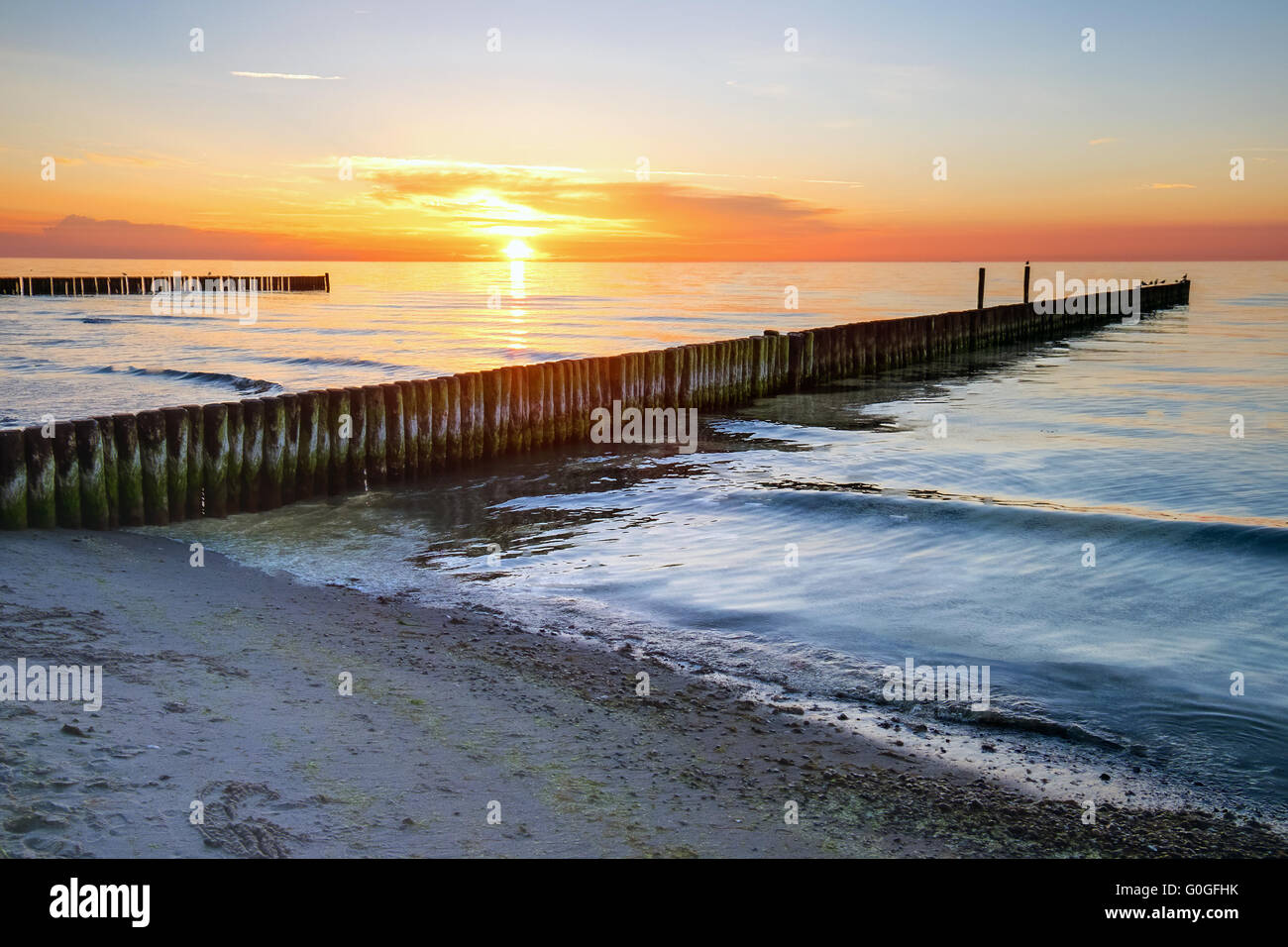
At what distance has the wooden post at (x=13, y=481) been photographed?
8883 millimetres

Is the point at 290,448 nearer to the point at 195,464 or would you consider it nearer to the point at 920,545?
the point at 195,464

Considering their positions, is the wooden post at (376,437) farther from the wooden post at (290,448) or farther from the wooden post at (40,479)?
the wooden post at (40,479)

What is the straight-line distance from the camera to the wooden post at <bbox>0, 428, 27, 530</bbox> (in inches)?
350

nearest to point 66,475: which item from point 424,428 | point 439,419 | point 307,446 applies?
point 307,446

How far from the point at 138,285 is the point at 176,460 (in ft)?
255

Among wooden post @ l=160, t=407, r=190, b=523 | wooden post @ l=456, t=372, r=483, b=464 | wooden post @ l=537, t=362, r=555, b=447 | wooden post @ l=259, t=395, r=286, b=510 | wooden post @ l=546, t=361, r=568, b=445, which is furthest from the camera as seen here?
wooden post @ l=546, t=361, r=568, b=445

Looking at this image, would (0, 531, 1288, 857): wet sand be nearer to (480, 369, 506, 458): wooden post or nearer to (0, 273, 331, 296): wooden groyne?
(480, 369, 506, 458): wooden post

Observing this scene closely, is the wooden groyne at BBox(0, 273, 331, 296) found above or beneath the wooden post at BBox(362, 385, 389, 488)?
above

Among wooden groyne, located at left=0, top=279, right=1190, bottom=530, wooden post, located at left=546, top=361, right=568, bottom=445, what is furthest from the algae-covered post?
wooden post, located at left=546, top=361, right=568, bottom=445

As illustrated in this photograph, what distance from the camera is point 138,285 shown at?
78.1m

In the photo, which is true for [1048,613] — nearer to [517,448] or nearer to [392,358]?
[517,448]

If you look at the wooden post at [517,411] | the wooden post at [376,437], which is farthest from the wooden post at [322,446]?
the wooden post at [517,411]
